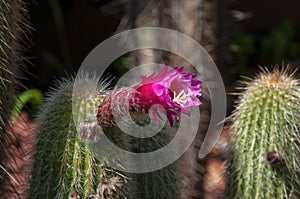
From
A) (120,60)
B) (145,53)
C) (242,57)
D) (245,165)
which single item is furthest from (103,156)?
(242,57)

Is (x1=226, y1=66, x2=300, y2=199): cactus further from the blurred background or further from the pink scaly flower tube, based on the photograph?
the blurred background

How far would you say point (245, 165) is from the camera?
2.68 metres

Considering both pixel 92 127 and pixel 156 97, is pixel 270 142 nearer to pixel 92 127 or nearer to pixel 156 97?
pixel 156 97

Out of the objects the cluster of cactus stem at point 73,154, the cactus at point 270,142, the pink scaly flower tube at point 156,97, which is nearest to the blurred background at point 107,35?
the cactus at point 270,142

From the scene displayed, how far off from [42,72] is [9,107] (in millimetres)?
4262

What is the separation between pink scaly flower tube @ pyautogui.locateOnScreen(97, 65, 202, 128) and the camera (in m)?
2.13

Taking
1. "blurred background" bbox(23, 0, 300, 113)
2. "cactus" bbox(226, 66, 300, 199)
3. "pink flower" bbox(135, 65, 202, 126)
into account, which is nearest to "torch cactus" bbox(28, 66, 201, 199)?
"pink flower" bbox(135, 65, 202, 126)

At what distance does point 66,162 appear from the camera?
2209 millimetres

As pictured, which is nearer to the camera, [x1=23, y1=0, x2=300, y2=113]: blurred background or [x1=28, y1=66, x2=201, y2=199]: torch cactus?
[x1=28, y1=66, x2=201, y2=199]: torch cactus

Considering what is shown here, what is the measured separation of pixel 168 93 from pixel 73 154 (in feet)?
1.22

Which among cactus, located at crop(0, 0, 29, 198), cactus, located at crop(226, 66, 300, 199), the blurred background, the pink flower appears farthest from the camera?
the blurred background

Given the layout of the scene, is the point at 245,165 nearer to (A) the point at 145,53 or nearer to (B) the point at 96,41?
(A) the point at 145,53

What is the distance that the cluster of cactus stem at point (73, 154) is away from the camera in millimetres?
2193

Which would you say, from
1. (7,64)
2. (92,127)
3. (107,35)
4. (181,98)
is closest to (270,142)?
(181,98)
